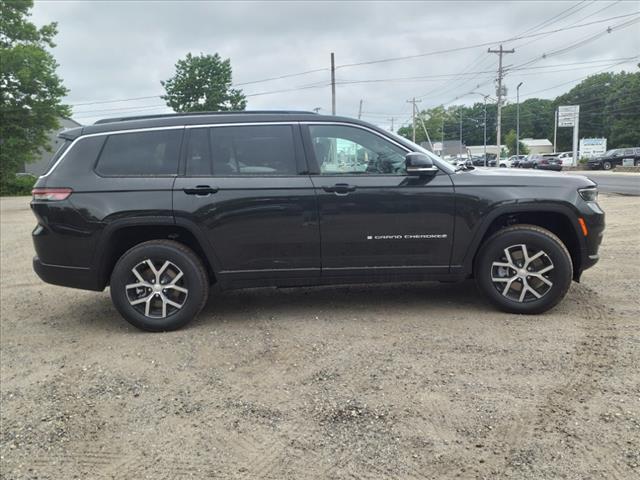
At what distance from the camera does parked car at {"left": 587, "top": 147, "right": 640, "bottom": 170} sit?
4112 cm

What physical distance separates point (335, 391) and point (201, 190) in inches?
82.5

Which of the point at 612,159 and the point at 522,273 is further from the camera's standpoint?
the point at 612,159

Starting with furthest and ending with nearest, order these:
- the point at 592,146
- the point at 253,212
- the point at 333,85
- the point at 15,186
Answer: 1. the point at 592,146
2. the point at 333,85
3. the point at 15,186
4. the point at 253,212

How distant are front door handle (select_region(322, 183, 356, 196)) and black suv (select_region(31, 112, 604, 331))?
0.04 feet

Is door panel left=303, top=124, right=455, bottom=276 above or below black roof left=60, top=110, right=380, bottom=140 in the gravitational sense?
below

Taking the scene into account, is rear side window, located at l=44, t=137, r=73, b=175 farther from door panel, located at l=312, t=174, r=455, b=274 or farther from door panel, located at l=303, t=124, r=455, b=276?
door panel, located at l=312, t=174, r=455, b=274

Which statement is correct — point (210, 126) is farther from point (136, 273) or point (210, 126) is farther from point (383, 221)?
point (383, 221)

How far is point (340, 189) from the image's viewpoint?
174 inches

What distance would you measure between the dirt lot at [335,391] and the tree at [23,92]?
29.4m

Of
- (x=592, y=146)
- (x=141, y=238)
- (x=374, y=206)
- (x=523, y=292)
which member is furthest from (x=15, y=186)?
(x=592, y=146)

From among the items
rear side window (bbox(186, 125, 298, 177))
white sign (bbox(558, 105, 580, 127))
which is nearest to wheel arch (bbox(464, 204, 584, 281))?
rear side window (bbox(186, 125, 298, 177))

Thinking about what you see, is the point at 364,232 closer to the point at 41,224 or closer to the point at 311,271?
the point at 311,271

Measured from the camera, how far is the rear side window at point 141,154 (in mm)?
4512

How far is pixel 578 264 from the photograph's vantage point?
15.1 feet
